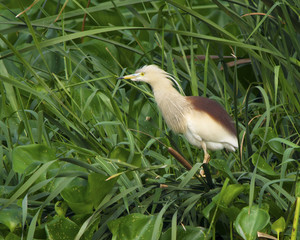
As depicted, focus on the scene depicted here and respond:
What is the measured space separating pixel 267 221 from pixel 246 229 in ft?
0.18

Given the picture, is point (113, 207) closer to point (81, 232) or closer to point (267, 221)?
point (81, 232)

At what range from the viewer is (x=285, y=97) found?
196 cm

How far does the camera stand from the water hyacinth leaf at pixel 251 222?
1458mm

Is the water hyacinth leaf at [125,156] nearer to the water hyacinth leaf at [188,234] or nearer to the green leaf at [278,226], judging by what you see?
the water hyacinth leaf at [188,234]

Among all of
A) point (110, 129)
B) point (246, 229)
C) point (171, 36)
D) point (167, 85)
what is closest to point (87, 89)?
point (110, 129)

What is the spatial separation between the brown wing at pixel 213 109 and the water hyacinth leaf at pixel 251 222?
1.69 ft

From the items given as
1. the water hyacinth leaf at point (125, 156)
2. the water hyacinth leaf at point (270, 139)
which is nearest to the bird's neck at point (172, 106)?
the water hyacinth leaf at point (125, 156)

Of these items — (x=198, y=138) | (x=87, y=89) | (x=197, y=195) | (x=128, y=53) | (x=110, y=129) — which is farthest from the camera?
(x=128, y=53)

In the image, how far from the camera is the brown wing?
194 cm

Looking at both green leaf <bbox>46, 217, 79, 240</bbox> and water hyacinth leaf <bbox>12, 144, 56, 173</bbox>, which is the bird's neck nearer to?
water hyacinth leaf <bbox>12, 144, 56, 173</bbox>

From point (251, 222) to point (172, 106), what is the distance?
60 cm

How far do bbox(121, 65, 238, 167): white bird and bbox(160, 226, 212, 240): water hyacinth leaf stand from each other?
0.42 meters

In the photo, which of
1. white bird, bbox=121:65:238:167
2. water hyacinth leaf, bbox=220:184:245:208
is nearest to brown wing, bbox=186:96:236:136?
white bird, bbox=121:65:238:167

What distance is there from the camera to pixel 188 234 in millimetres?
1585
